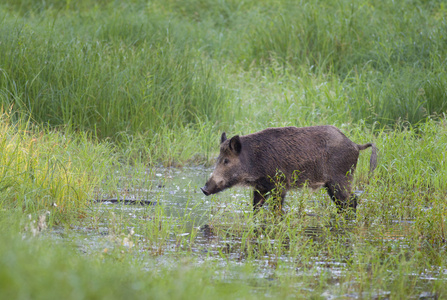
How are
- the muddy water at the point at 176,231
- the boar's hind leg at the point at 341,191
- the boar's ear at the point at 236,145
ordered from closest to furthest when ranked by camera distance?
the muddy water at the point at 176,231 < the boar's ear at the point at 236,145 < the boar's hind leg at the point at 341,191

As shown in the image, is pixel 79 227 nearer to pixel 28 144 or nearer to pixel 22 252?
pixel 28 144

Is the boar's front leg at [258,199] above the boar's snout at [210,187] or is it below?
below

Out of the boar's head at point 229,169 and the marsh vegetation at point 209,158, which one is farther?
the boar's head at point 229,169

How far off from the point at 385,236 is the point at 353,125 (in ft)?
15.1

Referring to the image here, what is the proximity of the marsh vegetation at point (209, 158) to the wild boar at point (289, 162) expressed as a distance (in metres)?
0.25

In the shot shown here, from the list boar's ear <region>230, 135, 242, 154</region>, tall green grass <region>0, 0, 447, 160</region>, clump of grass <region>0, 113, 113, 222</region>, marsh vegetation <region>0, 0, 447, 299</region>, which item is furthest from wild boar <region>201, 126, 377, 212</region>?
tall green grass <region>0, 0, 447, 160</region>

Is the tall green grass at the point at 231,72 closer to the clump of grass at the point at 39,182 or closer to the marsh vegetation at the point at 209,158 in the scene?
the marsh vegetation at the point at 209,158

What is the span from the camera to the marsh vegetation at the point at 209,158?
377 centimetres

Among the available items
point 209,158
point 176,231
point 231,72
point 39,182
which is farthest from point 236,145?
point 231,72

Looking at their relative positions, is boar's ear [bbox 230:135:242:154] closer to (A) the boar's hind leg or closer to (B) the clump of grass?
(A) the boar's hind leg

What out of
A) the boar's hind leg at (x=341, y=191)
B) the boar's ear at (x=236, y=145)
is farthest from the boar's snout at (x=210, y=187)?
the boar's hind leg at (x=341, y=191)

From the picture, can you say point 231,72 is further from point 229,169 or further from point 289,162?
point 229,169

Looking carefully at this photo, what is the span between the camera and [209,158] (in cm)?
912

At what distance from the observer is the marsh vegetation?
377 cm
